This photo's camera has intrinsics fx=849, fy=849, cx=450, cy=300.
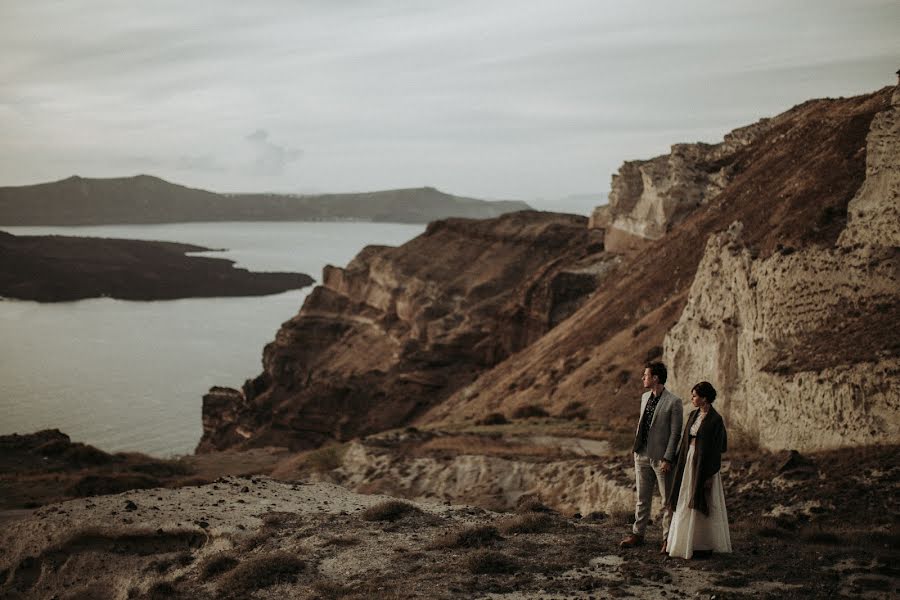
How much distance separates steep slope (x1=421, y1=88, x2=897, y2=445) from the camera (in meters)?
25.2

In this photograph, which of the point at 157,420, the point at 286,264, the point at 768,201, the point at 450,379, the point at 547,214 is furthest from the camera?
the point at 286,264

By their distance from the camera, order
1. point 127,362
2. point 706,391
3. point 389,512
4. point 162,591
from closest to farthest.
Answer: point 706,391 → point 162,591 → point 389,512 → point 127,362

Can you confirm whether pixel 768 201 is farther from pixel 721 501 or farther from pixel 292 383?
pixel 292 383

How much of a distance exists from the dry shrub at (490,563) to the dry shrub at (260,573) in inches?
90.2

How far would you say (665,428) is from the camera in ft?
31.1

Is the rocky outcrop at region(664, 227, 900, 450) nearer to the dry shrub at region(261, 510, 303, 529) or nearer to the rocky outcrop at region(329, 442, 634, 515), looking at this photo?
the rocky outcrop at region(329, 442, 634, 515)

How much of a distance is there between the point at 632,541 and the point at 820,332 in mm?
7583

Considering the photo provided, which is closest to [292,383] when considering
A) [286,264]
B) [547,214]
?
[547,214]

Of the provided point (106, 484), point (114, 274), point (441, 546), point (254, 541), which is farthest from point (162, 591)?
point (114, 274)

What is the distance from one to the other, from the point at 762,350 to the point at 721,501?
835 centimetres

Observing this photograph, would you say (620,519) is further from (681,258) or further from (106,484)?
(681,258)

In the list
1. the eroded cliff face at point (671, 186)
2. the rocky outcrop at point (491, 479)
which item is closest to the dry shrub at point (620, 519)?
the rocky outcrop at point (491, 479)

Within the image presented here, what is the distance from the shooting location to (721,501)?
9.15 meters

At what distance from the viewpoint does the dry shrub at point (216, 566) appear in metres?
11.5
